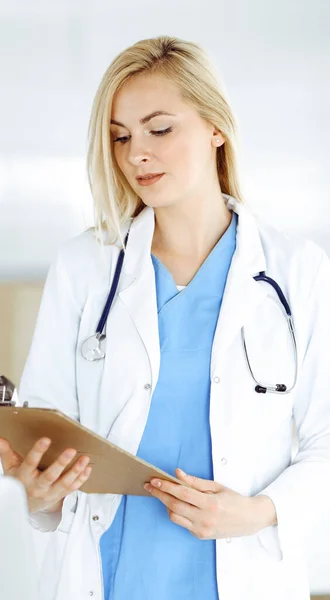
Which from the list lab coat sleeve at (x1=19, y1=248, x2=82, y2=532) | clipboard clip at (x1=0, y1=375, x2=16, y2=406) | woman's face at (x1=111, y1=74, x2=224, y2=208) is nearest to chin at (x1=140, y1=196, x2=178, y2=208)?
woman's face at (x1=111, y1=74, x2=224, y2=208)

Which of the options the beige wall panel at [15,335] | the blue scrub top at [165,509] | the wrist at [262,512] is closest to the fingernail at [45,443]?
the blue scrub top at [165,509]

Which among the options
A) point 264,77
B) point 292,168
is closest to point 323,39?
point 264,77

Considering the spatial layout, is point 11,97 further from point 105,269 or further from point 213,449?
point 213,449

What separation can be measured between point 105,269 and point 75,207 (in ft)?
5.65

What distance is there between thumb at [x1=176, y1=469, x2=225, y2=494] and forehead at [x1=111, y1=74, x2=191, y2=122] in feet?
2.06

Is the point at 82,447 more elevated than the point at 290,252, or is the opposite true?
the point at 290,252

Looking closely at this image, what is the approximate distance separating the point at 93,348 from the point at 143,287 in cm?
15

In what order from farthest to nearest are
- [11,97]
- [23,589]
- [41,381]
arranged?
1. [11,97]
2. [41,381]
3. [23,589]

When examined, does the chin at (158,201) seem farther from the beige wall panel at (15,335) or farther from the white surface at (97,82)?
the white surface at (97,82)

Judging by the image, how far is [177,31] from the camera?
3.27m

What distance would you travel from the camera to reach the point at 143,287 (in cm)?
157

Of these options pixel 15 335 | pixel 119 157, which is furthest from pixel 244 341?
pixel 15 335

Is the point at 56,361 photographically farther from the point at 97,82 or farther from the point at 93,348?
the point at 97,82

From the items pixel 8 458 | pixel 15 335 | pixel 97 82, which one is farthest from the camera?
pixel 97 82
